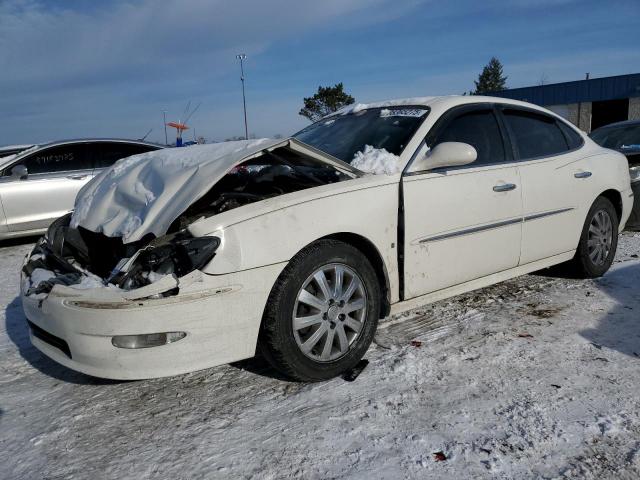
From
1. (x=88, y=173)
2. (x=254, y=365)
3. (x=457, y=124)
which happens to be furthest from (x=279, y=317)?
(x=88, y=173)

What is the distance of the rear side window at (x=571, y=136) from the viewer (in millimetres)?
4493

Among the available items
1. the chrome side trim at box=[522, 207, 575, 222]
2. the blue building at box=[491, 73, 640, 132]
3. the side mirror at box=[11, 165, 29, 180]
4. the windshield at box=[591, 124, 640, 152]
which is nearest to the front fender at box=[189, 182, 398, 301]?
the chrome side trim at box=[522, 207, 575, 222]

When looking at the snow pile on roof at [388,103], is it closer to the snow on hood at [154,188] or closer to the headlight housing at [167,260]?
the snow on hood at [154,188]

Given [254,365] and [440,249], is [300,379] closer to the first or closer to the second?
[254,365]

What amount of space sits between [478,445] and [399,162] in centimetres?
166

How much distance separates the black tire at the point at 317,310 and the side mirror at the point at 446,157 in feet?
2.31

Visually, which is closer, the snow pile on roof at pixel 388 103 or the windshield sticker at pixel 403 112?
the windshield sticker at pixel 403 112

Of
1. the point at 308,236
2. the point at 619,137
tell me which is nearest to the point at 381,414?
the point at 308,236

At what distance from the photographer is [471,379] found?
9.45 ft

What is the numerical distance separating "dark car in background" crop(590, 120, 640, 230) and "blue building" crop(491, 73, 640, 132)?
934 inches

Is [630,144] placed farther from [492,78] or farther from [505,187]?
[492,78]

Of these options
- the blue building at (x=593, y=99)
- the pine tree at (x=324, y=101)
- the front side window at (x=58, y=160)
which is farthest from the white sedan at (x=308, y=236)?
the pine tree at (x=324, y=101)

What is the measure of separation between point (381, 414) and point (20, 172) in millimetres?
6426

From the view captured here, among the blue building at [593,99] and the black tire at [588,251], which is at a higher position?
the blue building at [593,99]
